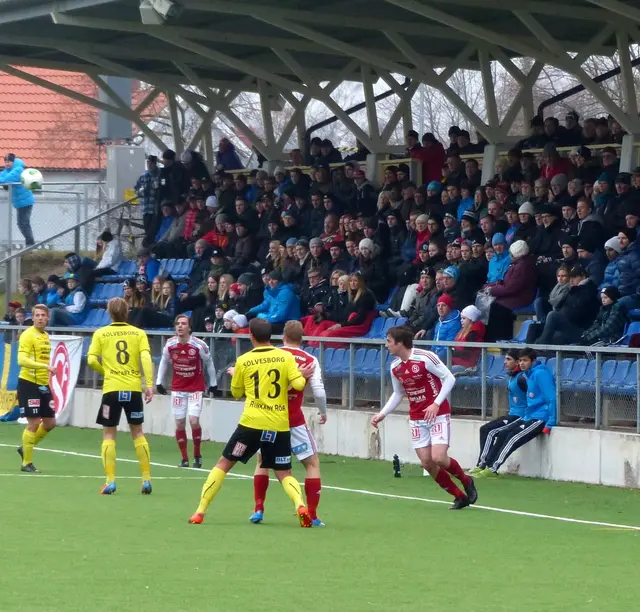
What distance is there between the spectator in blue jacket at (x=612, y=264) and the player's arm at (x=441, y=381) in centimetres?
489

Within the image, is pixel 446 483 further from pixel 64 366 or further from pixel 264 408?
pixel 64 366

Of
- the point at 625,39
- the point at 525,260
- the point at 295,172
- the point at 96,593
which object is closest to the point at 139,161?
the point at 295,172

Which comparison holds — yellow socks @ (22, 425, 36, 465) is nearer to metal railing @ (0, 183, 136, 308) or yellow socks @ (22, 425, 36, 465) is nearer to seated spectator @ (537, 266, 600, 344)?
seated spectator @ (537, 266, 600, 344)

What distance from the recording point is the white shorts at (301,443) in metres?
11.4

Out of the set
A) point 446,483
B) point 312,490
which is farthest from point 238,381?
point 446,483

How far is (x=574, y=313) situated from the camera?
16.5 m

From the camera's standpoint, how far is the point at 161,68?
93.8 feet

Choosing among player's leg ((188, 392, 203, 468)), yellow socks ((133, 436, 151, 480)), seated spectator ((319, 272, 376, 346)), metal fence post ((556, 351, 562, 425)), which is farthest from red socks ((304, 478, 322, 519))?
seated spectator ((319, 272, 376, 346))

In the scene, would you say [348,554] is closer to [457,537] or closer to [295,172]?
[457,537]

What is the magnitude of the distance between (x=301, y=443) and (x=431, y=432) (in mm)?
1636

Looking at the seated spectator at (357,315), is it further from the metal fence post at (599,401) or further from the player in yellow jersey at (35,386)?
the metal fence post at (599,401)

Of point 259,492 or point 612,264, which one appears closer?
point 259,492

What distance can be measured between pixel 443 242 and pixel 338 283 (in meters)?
1.58

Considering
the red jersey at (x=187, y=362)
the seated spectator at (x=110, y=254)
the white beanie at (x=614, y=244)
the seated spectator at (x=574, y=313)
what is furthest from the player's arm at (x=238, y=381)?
the seated spectator at (x=110, y=254)
